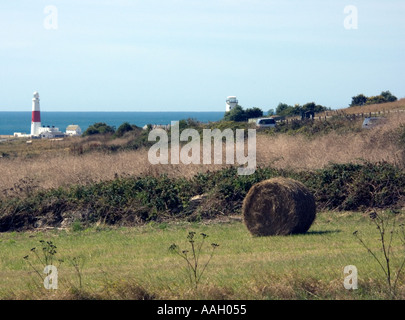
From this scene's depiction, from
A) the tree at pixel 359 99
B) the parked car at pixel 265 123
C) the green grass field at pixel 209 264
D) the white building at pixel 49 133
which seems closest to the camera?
the green grass field at pixel 209 264

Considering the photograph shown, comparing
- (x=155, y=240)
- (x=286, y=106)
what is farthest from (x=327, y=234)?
(x=286, y=106)

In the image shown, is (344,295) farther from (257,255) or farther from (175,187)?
(175,187)

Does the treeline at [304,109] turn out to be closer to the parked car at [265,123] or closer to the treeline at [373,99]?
the treeline at [373,99]

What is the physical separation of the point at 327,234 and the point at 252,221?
193 centimetres

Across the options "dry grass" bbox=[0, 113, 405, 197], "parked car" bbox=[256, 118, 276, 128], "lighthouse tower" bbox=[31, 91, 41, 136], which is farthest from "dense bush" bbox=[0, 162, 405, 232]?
"lighthouse tower" bbox=[31, 91, 41, 136]

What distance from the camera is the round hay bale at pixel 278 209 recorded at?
15109 millimetres

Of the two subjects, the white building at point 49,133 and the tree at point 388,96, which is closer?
the tree at point 388,96

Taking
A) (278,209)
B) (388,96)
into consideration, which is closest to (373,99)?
(388,96)

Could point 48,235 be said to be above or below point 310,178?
below

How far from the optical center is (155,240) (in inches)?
621

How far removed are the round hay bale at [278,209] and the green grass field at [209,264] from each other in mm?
423

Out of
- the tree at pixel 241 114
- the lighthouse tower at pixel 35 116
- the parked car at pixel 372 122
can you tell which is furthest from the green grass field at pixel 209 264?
the lighthouse tower at pixel 35 116
